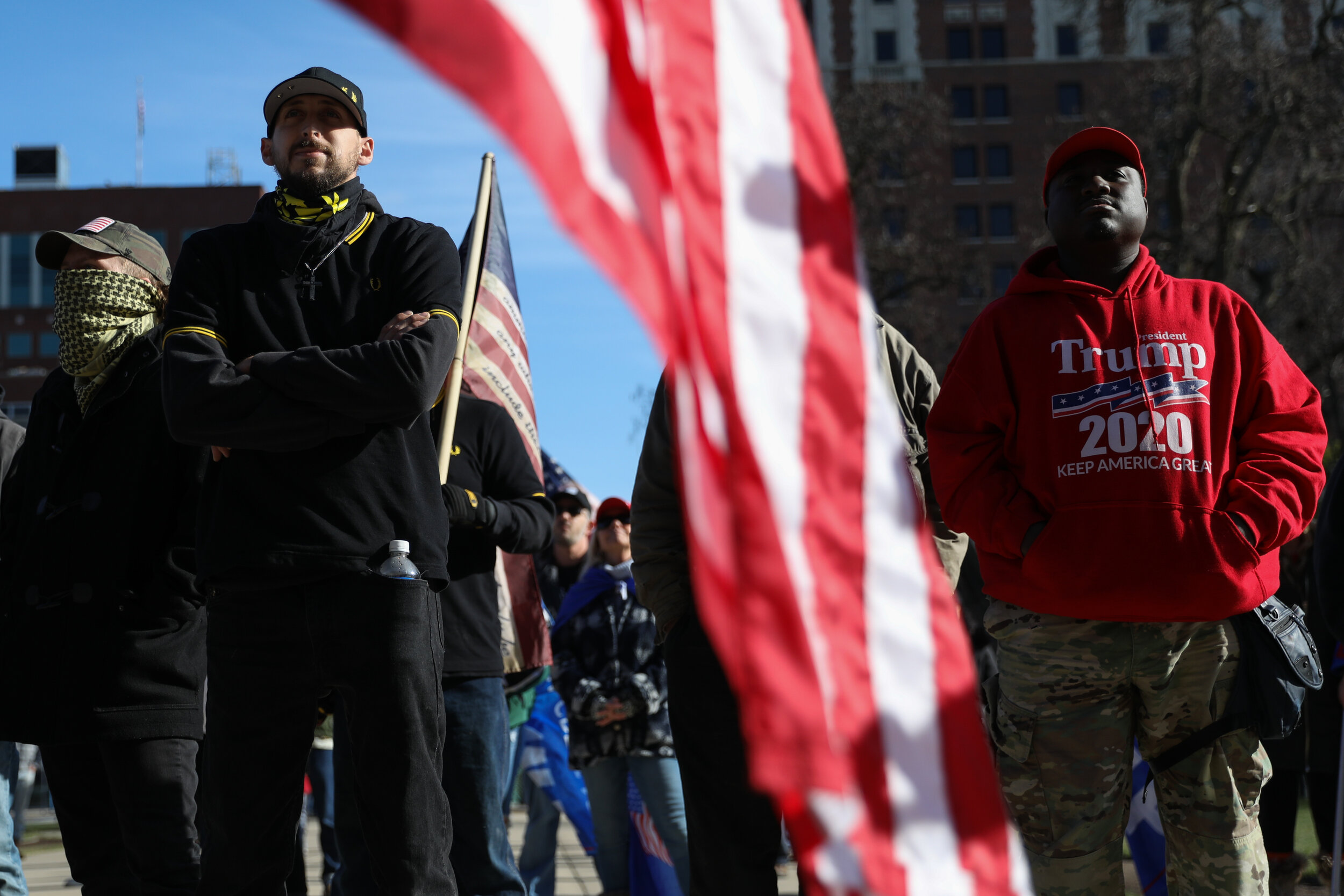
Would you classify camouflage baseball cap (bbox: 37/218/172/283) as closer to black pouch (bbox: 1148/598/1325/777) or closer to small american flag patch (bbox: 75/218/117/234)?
small american flag patch (bbox: 75/218/117/234)

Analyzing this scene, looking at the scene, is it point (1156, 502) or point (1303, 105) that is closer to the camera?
point (1156, 502)

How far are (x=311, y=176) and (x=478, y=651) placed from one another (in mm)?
1779

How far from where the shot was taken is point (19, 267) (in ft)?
251

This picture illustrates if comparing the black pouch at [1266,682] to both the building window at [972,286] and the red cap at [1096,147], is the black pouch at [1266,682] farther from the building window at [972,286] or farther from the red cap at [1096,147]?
the building window at [972,286]

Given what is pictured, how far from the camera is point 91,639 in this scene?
3.91m

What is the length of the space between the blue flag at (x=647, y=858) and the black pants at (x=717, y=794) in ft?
7.77

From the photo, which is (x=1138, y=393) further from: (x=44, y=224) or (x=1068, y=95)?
(x=44, y=224)

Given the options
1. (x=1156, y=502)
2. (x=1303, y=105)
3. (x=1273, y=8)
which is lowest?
(x=1156, y=502)

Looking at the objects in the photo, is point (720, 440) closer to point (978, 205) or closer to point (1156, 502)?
point (1156, 502)

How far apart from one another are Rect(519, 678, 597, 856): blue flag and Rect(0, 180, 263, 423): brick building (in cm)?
6595

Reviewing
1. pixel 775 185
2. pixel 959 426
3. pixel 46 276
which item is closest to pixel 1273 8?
pixel 959 426

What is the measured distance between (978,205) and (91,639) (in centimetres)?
7224

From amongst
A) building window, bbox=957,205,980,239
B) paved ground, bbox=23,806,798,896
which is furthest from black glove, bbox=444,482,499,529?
building window, bbox=957,205,980,239

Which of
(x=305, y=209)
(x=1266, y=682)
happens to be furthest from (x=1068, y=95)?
(x=305, y=209)
